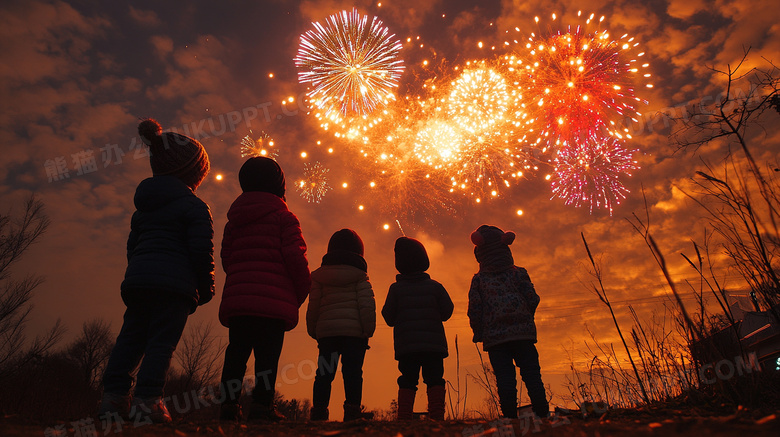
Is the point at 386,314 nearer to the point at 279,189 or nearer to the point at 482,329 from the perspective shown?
the point at 482,329

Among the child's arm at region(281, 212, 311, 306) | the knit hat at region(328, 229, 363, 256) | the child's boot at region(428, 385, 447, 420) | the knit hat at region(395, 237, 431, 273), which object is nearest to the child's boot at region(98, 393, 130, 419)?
the child's arm at region(281, 212, 311, 306)

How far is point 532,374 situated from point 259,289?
10.5ft

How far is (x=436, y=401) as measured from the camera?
4680mm

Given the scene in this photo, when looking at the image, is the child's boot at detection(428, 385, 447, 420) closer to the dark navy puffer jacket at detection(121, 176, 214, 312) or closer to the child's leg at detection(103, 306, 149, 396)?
the dark navy puffer jacket at detection(121, 176, 214, 312)

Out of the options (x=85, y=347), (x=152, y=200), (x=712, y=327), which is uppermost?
(x=85, y=347)

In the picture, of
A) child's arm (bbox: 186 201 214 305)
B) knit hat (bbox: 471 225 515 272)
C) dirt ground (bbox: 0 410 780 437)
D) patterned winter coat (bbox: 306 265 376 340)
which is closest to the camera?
dirt ground (bbox: 0 410 780 437)

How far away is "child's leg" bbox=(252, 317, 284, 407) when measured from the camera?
11.7 ft

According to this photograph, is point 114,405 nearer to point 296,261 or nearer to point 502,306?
point 296,261

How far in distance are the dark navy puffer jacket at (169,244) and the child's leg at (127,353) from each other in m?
0.19

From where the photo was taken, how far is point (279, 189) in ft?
14.5

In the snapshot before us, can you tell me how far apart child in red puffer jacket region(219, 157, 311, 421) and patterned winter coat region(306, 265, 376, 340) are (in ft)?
2.92

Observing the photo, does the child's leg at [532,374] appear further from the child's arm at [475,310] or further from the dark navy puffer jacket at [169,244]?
the dark navy puffer jacket at [169,244]

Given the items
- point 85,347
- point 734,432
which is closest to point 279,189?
point 734,432

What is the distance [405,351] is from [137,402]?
9.39 feet
